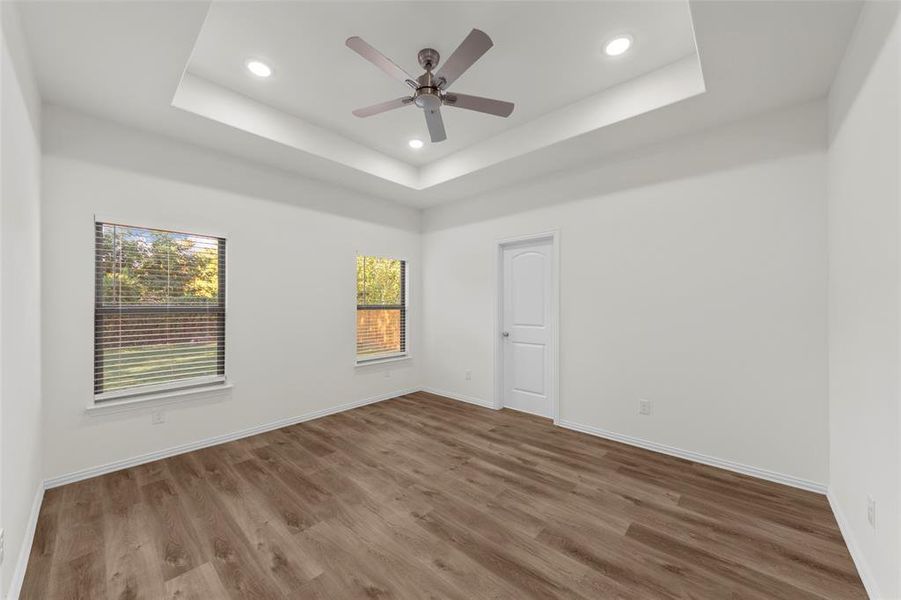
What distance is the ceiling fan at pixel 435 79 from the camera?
203 cm

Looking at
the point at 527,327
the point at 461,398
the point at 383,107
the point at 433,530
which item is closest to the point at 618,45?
the point at 383,107

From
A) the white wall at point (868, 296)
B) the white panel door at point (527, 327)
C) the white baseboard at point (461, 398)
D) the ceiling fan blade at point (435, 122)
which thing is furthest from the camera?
the white baseboard at point (461, 398)

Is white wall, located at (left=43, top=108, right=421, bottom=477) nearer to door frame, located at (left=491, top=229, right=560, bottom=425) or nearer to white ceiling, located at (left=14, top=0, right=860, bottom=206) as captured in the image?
white ceiling, located at (left=14, top=0, right=860, bottom=206)

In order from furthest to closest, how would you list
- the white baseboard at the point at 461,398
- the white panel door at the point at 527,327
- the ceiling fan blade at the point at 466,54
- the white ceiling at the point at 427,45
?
the white baseboard at the point at 461,398, the white panel door at the point at 527,327, the white ceiling at the point at 427,45, the ceiling fan blade at the point at 466,54

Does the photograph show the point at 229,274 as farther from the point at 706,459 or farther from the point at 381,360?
the point at 706,459

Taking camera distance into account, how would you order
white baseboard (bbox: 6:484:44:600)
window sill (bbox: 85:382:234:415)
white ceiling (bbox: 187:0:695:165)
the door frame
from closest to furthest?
white baseboard (bbox: 6:484:44:600), white ceiling (bbox: 187:0:695:165), window sill (bbox: 85:382:234:415), the door frame

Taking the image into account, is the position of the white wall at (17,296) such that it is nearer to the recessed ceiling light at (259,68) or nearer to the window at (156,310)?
the window at (156,310)

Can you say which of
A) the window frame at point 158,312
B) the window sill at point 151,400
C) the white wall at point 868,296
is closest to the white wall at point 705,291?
the white wall at point 868,296

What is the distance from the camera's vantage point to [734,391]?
2.88 m

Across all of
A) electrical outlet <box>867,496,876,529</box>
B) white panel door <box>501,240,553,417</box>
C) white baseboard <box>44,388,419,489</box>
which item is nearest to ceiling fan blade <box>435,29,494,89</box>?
white panel door <box>501,240,553,417</box>

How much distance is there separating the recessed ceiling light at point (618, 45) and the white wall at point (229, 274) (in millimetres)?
3121

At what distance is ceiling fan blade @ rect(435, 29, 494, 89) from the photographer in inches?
75.0

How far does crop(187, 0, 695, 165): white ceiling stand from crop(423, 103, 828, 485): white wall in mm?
958

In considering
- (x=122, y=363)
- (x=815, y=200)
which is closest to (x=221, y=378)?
(x=122, y=363)
